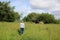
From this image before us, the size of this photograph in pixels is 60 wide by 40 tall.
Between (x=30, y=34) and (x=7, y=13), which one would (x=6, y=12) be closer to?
(x=7, y=13)

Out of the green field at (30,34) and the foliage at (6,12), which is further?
the foliage at (6,12)

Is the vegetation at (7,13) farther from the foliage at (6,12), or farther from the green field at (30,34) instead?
the green field at (30,34)

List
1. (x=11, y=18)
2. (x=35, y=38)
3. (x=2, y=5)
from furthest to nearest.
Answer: (x=2, y=5), (x=11, y=18), (x=35, y=38)

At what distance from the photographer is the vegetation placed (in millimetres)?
47562

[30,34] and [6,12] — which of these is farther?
[6,12]

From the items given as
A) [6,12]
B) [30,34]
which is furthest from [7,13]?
[30,34]

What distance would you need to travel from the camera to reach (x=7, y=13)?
48.8 meters

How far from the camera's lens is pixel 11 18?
4766 centimetres

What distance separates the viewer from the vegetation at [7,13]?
4756cm

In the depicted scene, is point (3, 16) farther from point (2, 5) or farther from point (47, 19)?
point (47, 19)


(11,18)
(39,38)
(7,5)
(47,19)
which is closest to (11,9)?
(7,5)

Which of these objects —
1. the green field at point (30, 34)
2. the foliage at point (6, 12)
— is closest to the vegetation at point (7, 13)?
the foliage at point (6, 12)

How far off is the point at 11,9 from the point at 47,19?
76.0 ft

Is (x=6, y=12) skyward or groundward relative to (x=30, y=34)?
skyward
